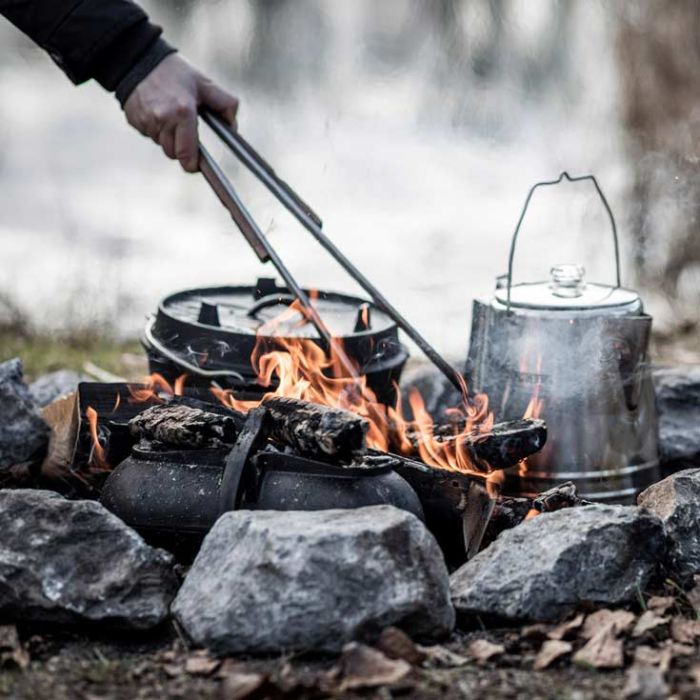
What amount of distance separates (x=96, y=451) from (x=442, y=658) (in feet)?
4.42

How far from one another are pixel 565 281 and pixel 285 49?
21.6ft

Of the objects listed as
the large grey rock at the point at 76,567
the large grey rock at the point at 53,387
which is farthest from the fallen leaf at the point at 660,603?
the large grey rock at the point at 53,387

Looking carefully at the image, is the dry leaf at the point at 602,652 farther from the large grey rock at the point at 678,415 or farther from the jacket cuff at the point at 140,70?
the jacket cuff at the point at 140,70

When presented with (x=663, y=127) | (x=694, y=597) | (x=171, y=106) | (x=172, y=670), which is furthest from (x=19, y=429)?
(x=663, y=127)

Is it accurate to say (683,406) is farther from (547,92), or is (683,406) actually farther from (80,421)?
(547,92)

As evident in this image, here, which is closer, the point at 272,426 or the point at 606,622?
the point at 606,622

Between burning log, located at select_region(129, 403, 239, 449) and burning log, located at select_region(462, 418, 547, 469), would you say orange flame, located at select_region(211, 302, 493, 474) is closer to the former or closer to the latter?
burning log, located at select_region(462, 418, 547, 469)

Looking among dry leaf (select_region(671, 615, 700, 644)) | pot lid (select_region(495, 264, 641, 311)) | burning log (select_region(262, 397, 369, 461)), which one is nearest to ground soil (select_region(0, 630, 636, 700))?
dry leaf (select_region(671, 615, 700, 644))

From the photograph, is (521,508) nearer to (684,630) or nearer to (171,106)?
(684,630)

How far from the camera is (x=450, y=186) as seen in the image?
9438 millimetres

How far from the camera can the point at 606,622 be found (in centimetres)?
235

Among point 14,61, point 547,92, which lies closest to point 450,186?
point 547,92

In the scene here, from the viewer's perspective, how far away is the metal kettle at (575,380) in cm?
330

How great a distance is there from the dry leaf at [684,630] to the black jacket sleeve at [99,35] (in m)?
2.08
